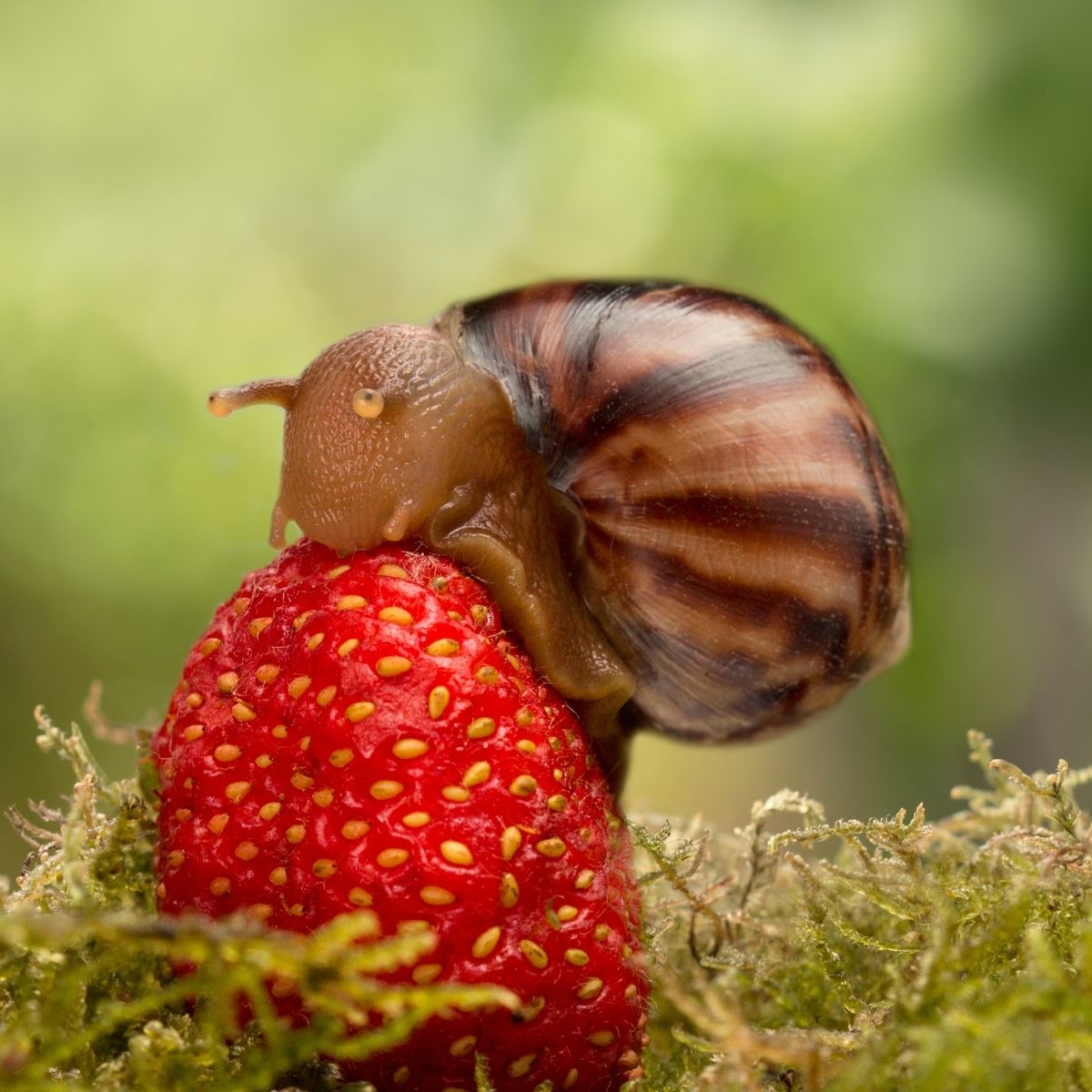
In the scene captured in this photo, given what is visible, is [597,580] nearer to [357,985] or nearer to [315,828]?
[315,828]

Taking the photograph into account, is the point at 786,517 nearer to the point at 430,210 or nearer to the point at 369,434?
the point at 369,434

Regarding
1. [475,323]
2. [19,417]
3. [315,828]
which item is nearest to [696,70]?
[19,417]

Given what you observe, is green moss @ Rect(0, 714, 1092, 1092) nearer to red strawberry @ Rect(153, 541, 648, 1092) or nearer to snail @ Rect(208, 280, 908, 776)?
red strawberry @ Rect(153, 541, 648, 1092)

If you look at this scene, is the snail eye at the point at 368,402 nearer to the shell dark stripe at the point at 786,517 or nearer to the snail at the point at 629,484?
the snail at the point at 629,484

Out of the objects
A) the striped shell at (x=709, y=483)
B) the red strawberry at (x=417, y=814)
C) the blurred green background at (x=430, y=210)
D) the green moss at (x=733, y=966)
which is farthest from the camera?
the blurred green background at (x=430, y=210)

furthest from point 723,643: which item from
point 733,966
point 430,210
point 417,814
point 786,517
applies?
point 430,210

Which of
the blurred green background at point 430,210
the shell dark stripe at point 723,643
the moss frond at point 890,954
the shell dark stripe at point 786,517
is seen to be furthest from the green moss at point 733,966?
the blurred green background at point 430,210
